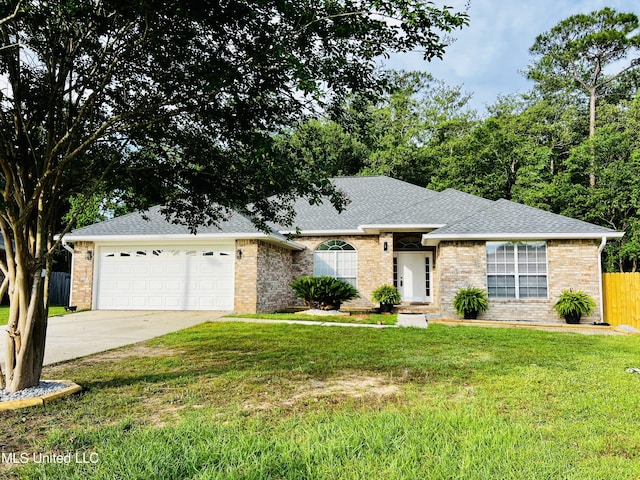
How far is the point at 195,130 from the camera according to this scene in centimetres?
595

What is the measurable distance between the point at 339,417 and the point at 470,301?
10.2 m

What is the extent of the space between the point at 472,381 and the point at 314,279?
9.50m

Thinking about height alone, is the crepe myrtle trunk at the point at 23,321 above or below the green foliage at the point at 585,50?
below

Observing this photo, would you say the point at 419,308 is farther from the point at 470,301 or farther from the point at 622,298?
the point at 622,298

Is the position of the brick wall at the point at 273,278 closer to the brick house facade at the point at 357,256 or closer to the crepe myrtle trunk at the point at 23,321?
the brick house facade at the point at 357,256

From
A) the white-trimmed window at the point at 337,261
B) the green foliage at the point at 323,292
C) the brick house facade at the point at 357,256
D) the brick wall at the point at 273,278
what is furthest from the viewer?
the white-trimmed window at the point at 337,261

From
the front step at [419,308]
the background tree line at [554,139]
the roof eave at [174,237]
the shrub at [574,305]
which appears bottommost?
the front step at [419,308]

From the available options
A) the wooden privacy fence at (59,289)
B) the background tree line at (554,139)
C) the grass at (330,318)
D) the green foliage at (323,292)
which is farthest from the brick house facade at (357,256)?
the wooden privacy fence at (59,289)

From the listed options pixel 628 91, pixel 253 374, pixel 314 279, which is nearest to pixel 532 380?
pixel 253 374

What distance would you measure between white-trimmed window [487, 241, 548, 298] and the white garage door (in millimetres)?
8361

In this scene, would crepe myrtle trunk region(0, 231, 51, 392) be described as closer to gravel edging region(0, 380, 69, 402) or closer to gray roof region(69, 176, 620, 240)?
gravel edging region(0, 380, 69, 402)

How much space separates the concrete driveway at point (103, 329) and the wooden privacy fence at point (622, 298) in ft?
39.0

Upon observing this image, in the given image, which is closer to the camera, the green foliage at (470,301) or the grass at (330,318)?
the grass at (330,318)

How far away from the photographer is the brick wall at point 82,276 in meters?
14.9
